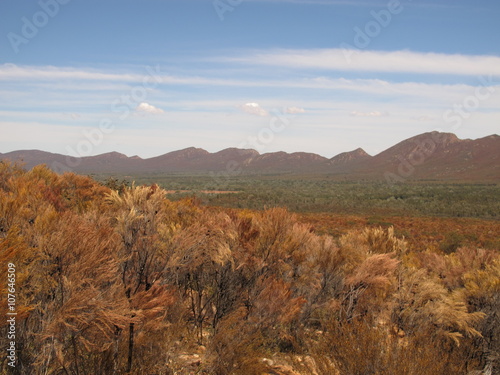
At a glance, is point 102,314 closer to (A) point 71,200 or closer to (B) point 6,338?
(B) point 6,338

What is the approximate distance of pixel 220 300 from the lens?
7059 mm

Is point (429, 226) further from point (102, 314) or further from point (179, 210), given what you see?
point (102, 314)

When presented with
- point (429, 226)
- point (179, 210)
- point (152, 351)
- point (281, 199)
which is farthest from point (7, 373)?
point (281, 199)

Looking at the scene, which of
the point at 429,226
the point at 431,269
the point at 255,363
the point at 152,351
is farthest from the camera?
the point at 429,226

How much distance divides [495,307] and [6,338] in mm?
8633

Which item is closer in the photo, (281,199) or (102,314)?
(102,314)

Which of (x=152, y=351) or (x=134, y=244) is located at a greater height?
(x=134, y=244)

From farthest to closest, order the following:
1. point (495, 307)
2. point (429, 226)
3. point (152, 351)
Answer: point (429, 226)
point (495, 307)
point (152, 351)

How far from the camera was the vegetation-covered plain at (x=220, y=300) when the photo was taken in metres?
4.07

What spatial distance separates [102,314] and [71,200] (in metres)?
12.2

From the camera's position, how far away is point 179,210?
40.3 feet

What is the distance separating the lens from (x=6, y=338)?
3.94m

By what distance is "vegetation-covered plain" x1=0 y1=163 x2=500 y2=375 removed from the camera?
160 inches

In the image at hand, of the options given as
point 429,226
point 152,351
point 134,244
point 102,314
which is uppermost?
point 134,244
